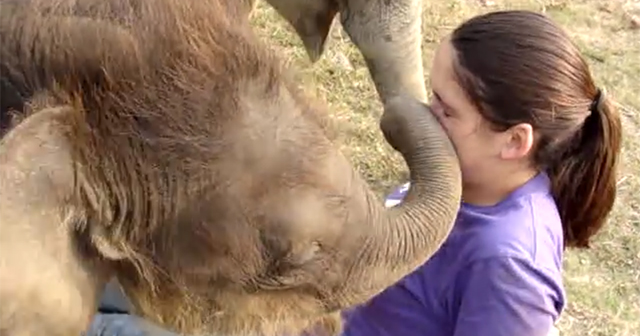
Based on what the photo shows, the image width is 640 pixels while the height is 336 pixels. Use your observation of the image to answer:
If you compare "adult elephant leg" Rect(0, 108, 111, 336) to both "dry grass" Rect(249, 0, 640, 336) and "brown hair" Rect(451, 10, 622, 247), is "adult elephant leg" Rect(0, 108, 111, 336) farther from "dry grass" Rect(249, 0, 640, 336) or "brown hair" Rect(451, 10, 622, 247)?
"dry grass" Rect(249, 0, 640, 336)

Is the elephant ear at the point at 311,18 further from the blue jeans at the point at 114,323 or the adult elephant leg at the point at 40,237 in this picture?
the adult elephant leg at the point at 40,237

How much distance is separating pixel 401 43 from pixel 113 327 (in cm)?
110

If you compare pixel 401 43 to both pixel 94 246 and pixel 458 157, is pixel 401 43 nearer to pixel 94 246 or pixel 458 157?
pixel 458 157

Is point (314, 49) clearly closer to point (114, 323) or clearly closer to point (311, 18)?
point (311, 18)

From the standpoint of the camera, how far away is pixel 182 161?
1756 millimetres

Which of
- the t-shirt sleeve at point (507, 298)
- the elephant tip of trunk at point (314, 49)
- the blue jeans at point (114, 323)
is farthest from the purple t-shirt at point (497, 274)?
the elephant tip of trunk at point (314, 49)

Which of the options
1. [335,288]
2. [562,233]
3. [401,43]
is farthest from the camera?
[401,43]

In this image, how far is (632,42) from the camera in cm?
436

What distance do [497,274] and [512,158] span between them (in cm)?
17

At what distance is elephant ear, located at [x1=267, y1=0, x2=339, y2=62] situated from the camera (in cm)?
327

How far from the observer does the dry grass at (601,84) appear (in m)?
3.23

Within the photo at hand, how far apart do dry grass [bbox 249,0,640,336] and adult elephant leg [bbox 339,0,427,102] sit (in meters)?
0.14

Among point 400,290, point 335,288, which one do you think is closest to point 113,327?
point 400,290

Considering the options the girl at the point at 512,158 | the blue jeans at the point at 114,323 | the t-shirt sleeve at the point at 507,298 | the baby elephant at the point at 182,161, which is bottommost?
the blue jeans at the point at 114,323
